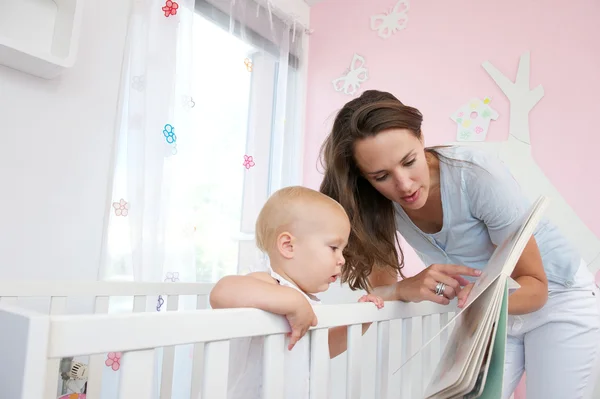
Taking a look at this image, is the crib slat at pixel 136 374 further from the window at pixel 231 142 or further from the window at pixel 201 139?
the window at pixel 231 142

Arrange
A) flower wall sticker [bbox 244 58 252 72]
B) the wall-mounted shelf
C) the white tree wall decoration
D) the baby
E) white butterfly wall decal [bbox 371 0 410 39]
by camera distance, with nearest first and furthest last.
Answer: the baby < the wall-mounted shelf < the white tree wall decoration < flower wall sticker [bbox 244 58 252 72] < white butterfly wall decal [bbox 371 0 410 39]

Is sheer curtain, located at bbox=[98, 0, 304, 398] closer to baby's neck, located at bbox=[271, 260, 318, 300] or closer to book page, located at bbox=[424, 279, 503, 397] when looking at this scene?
baby's neck, located at bbox=[271, 260, 318, 300]

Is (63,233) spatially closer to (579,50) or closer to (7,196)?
(7,196)

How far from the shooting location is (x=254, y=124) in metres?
2.01

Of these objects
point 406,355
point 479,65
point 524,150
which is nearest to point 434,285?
point 406,355

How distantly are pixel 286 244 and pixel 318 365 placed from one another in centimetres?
22

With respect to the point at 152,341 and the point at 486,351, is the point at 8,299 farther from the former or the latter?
the point at 486,351

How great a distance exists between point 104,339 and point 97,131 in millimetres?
1095

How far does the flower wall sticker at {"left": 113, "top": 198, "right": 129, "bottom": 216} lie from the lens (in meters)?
1.45

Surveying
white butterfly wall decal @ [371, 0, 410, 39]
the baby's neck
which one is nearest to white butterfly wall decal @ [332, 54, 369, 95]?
white butterfly wall decal @ [371, 0, 410, 39]

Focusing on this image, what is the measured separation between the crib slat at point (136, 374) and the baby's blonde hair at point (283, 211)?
16.6 inches

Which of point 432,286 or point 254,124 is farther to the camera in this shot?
point 254,124

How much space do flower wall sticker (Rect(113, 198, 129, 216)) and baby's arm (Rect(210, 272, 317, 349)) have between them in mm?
840

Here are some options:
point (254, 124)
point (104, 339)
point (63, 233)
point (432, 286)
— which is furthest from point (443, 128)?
point (104, 339)
